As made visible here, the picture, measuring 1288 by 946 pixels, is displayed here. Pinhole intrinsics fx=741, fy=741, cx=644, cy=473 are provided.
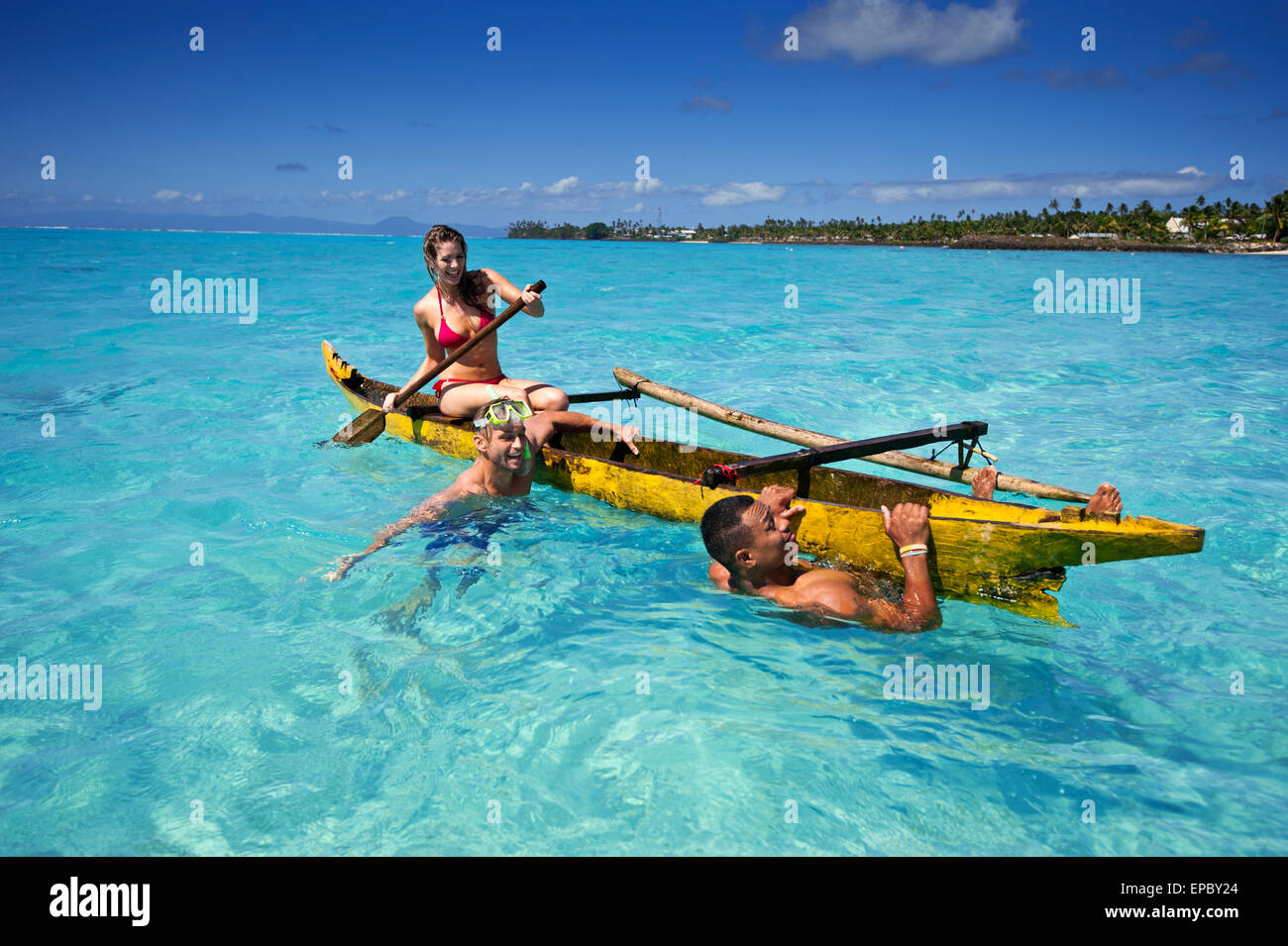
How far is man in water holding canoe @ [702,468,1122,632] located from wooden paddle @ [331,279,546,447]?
136 inches

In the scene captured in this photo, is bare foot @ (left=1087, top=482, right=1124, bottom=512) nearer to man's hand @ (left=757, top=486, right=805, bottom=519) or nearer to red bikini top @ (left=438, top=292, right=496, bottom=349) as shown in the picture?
man's hand @ (left=757, top=486, right=805, bottom=519)

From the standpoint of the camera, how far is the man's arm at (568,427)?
7.09 meters

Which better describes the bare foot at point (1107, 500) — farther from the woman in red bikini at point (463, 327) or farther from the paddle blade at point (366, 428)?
the paddle blade at point (366, 428)

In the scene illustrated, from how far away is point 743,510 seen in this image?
462 cm

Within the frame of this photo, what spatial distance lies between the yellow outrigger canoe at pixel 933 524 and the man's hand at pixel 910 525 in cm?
9

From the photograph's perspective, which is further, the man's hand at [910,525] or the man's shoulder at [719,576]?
the man's shoulder at [719,576]

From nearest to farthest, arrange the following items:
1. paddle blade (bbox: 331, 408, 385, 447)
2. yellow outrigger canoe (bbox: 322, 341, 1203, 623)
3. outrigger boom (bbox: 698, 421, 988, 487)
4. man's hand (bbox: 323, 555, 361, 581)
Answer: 1. yellow outrigger canoe (bbox: 322, 341, 1203, 623)
2. outrigger boom (bbox: 698, 421, 988, 487)
3. man's hand (bbox: 323, 555, 361, 581)
4. paddle blade (bbox: 331, 408, 385, 447)

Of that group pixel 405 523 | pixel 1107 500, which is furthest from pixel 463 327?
pixel 1107 500

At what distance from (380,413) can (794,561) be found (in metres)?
5.59

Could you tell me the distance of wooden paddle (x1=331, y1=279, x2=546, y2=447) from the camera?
281 inches

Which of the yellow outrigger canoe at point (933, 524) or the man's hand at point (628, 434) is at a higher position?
the man's hand at point (628, 434)

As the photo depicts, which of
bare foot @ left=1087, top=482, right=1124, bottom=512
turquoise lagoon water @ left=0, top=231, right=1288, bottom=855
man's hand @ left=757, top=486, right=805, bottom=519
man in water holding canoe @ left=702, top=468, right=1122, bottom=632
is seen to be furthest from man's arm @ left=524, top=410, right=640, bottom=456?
bare foot @ left=1087, top=482, right=1124, bottom=512

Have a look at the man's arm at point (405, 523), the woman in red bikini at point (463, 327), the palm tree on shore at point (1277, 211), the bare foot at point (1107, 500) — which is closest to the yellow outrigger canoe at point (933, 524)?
the bare foot at point (1107, 500)

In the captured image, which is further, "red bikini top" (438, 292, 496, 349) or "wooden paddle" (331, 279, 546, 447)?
"red bikini top" (438, 292, 496, 349)
